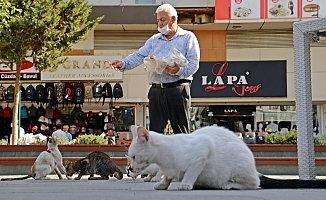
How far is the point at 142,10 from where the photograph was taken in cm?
2027

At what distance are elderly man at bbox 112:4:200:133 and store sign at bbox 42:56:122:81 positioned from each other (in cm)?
1568

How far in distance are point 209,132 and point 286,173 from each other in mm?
7162

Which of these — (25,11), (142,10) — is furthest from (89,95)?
(25,11)

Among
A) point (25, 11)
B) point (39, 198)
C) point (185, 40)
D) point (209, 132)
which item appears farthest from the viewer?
point (25, 11)

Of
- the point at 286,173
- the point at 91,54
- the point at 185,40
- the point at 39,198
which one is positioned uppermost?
the point at 91,54

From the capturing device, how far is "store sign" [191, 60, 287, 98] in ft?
67.8

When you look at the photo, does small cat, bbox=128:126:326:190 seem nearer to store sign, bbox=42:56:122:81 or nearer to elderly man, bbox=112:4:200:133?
elderly man, bbox=112:4:200:133

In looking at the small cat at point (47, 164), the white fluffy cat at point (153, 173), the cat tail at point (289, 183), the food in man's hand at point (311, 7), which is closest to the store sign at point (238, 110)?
the food in man's hand at point (311, 7)

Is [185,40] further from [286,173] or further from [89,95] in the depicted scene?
[89,95]

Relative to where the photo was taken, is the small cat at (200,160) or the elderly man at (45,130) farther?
the elderly man at (45,130)

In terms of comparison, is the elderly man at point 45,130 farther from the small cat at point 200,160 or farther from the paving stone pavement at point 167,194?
the small cat at point 200,160

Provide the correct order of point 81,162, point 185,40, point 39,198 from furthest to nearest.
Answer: point 81,162 → point 185,40 → point 39,198

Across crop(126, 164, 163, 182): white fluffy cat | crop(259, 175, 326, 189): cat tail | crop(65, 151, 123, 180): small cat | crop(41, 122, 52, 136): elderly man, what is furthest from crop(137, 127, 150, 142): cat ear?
crop(41, 122, 52, 136): elderly man

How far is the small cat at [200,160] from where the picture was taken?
3.63 m
